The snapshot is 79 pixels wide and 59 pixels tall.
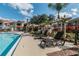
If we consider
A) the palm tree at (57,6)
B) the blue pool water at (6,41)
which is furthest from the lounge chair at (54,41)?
the blue pool water at (6,41)

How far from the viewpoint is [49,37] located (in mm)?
6648

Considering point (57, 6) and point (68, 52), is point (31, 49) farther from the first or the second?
point (57, 6)

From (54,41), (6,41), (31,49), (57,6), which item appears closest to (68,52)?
(54,41)

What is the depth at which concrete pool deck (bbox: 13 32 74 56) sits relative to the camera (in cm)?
621

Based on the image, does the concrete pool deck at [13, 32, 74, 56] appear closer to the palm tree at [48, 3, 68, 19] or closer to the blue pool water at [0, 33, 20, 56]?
the blue pool water at [0, 33, 20, 56]

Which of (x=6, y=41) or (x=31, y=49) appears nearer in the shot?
(x=31, y=49)

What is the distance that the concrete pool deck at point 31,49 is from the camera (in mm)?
6215

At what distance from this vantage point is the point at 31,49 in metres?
6.31

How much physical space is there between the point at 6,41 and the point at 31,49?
3.48ft

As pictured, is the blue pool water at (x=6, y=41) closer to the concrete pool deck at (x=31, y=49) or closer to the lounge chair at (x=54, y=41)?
the concrete pool deck at (x=31, y=49)

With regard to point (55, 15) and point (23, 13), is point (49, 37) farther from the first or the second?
point (23, 13)

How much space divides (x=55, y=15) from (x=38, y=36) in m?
1.00

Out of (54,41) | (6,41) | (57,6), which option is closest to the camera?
(57,6)

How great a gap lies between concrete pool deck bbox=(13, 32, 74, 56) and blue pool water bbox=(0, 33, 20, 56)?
0.35 metres
